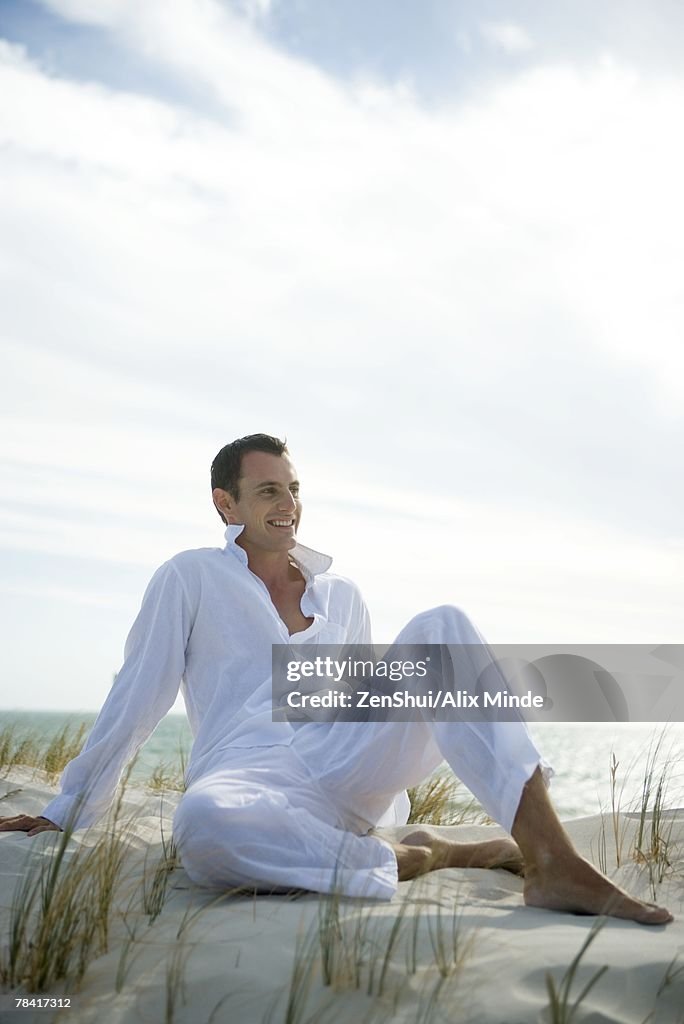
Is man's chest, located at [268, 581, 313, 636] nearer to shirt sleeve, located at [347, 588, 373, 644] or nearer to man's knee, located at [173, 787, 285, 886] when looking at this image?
shirt sleeve, located at [347, 588, 373, 644]

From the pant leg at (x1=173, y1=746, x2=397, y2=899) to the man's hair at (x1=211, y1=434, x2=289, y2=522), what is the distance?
1.41 m

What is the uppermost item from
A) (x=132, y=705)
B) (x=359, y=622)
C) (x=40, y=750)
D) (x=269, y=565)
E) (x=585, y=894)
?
(x=269, y=565)

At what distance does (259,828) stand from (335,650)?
1.03m

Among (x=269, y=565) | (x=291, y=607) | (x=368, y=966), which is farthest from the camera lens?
(x=269, y=565)

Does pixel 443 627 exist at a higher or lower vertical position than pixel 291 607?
lower

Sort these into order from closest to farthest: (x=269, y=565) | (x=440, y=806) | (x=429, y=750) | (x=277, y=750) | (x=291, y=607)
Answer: (x=429, y=750), (x=277, y=750), (x=291, y=607), (x=269, y=565), (x=440, y=806)

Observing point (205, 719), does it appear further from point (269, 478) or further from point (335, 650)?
point (269, 478)

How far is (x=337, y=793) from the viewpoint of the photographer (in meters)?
3.20

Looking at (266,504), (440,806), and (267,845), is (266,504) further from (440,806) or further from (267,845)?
(440,806)

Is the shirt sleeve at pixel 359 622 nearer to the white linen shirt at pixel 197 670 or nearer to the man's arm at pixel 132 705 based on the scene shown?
the white linen shirt at pixel 197 670

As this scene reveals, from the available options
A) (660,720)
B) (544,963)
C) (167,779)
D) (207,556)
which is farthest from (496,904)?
(167,779)

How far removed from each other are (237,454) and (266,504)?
0.92ft

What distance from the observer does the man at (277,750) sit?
2.75 meters

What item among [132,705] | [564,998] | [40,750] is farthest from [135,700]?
[40,750]
